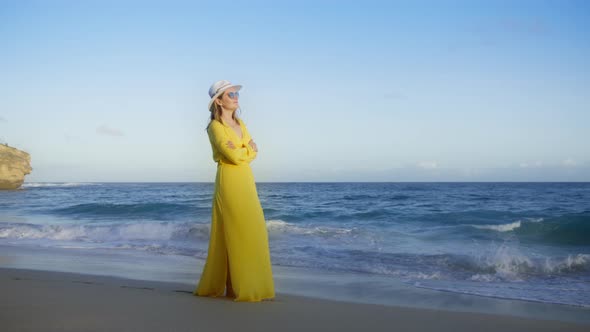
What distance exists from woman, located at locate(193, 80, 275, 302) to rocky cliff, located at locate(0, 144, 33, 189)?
49.1m

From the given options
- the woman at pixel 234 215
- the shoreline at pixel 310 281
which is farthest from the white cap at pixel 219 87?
the shoreline at pixel 310 281

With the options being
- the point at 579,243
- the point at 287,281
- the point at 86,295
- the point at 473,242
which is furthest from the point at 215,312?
the point at 579,243

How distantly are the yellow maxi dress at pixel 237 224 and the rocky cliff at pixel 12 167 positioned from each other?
49.1 metres

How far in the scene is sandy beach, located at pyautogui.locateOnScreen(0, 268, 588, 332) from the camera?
3580mm

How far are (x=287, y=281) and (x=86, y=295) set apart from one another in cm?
259

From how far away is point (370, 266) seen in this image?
8234 mm

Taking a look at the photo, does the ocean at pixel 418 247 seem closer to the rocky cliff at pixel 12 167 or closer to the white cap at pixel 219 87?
the white cap at pixel 219 87

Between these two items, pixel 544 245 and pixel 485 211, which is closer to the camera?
pixel 544 245

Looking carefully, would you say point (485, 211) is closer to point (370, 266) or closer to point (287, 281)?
point (370, 266)

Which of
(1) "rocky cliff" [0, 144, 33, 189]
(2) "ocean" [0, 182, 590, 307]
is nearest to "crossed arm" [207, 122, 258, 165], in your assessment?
(2) "ocean" [0, 182, 590, 307]

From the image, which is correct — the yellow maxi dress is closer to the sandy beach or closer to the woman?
the woman

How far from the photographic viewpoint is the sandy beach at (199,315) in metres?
3.58

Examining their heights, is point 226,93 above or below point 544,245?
above

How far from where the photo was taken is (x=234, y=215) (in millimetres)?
4473
